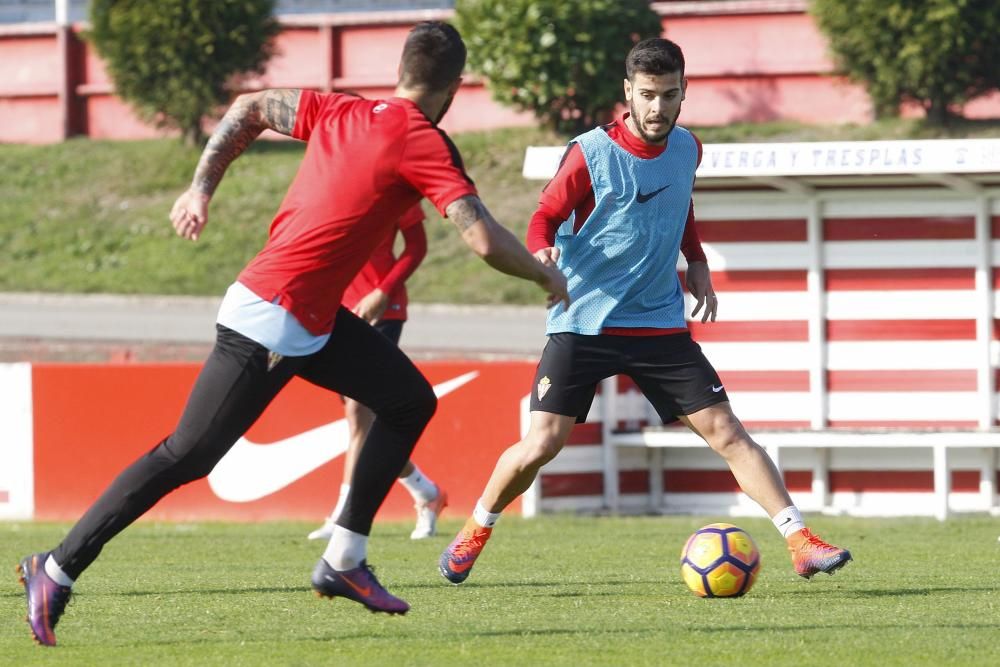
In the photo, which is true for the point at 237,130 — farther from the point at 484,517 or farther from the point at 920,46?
the point at 920,46

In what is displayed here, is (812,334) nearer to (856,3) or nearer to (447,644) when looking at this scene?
(447,644)

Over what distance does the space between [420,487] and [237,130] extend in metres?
4.72

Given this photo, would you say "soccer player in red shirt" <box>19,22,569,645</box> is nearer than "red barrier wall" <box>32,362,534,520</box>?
Yes

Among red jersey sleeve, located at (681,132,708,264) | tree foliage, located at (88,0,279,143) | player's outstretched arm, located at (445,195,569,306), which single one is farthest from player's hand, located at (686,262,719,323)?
tree foliage, located at (88,0,279,143)

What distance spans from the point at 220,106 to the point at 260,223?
3841 mm

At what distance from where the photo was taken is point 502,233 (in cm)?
561

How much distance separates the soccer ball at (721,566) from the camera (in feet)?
23.0

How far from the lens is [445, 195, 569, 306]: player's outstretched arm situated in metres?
5.57

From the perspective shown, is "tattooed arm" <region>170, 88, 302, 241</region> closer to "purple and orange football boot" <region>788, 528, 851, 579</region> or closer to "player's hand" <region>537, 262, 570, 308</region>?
"player's hand" <region>537, 262, 570, 308</region>

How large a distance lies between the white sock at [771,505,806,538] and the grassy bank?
18291 millimetres

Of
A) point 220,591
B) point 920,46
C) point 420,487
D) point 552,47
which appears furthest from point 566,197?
point 552,47

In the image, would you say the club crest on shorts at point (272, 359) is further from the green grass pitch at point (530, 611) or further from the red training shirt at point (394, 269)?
the red training shirt at point (394, 269)

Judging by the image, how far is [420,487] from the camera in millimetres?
10414

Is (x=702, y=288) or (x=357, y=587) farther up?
(x=702, y=288)
